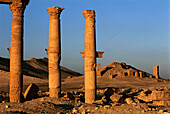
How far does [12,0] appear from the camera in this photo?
818 inches

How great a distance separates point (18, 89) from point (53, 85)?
9.25 feet

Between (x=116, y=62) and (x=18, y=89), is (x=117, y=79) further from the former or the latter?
(x=18, y=89)

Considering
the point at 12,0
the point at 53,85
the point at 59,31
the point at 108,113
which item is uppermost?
the point at 12,0

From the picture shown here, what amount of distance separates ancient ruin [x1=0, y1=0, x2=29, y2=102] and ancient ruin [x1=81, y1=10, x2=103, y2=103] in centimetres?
488

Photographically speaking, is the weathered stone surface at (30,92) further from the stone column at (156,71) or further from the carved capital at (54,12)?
the stone column at (156,71)

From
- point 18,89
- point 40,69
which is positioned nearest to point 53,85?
point 18,89

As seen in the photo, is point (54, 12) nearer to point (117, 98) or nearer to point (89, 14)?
point (89, 14)

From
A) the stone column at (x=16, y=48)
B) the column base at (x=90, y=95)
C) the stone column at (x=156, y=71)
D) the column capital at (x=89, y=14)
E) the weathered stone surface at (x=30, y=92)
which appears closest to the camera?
the stone column at (x=16, y=48)

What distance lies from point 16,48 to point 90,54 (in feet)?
18.2

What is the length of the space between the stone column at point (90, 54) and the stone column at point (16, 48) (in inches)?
194

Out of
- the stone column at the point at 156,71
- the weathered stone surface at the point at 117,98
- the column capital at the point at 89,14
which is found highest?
the column capital at the point at 89,14

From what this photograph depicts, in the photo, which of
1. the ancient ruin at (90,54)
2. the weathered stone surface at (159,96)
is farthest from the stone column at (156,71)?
the ancient ruin at (90,54)

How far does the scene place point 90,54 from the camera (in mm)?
21734

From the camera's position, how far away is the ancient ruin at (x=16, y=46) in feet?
67.5
